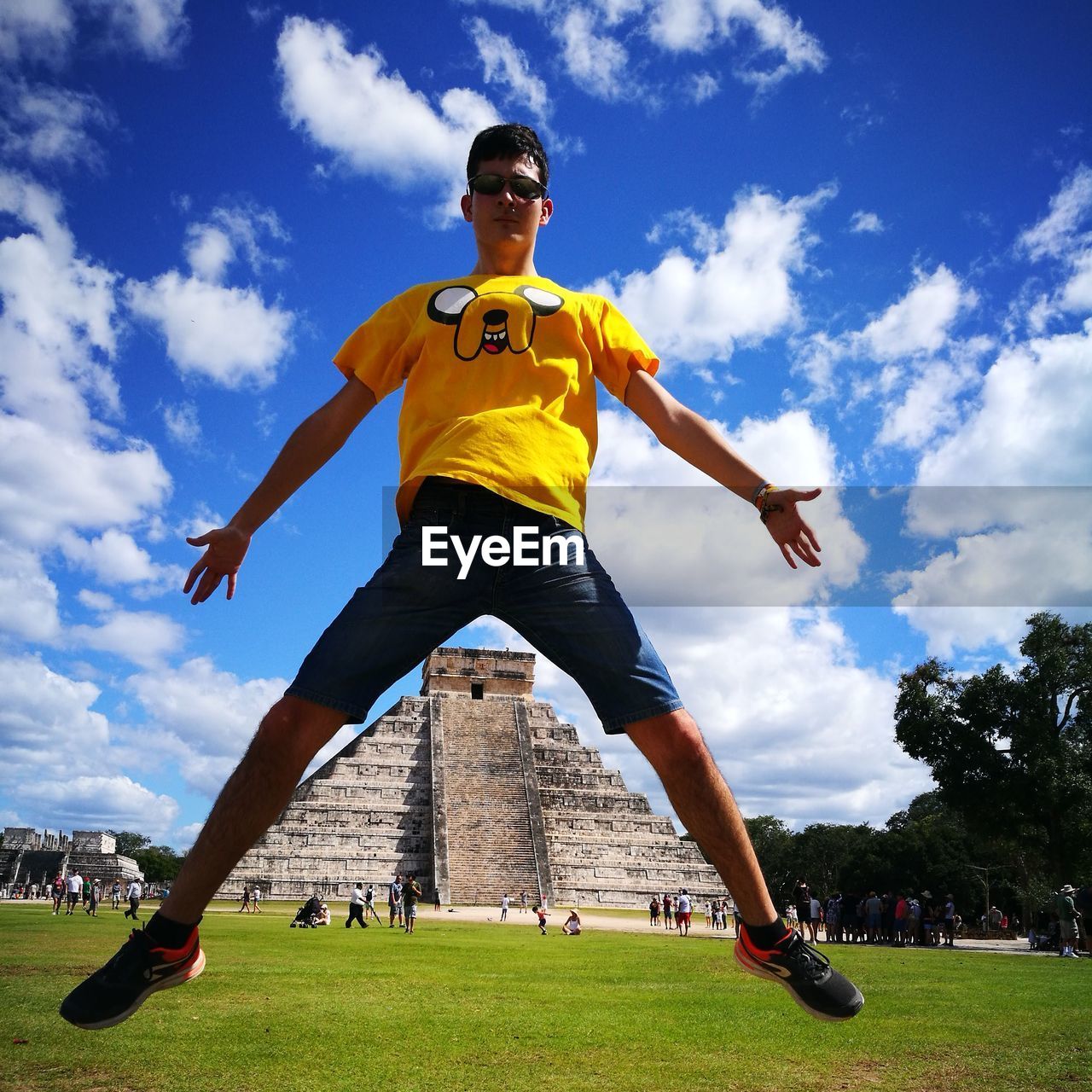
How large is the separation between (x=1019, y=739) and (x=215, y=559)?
1131 inches

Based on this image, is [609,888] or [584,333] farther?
[609,888]

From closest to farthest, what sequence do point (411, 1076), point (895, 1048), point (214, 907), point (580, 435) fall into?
1. point (580, 435)
2. point (411, 1076)
3. point (895, 1048)
4. point (214, 907)

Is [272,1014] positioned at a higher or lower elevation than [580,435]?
lower

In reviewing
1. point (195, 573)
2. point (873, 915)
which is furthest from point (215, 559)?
point (873, 915)

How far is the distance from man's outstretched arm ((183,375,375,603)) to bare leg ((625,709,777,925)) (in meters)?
1.45

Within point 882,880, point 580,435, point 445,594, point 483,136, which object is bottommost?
point 882,880

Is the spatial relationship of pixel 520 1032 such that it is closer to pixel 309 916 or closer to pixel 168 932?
pixel 168 932

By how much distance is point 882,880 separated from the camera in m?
52.6

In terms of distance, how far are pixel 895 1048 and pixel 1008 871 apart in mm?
54265

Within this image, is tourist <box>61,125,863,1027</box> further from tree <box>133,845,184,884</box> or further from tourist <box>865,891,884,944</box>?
Answer: tree <box>133,845,184,884</box>

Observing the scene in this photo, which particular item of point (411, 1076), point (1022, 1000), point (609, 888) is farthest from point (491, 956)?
point (609, 888)

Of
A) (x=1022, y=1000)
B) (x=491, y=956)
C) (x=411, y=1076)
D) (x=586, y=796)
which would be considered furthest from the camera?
(x=586, y=796)

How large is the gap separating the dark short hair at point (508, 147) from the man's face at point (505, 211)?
2 cm

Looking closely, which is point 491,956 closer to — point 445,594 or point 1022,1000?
point 1022,1000
